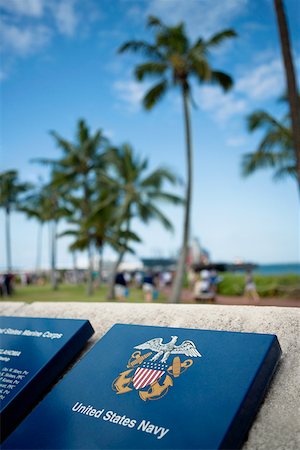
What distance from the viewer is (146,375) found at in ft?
6.66

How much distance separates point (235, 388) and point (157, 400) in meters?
0.37

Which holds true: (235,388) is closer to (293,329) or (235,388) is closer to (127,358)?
(127,358)

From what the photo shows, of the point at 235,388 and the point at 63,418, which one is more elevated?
the point at 235,388

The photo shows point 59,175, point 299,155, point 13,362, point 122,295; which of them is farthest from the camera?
point 59,175

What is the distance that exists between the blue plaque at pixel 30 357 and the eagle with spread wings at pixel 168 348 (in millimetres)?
537

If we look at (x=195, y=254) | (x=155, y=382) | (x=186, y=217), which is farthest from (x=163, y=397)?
(x=195, y=254)

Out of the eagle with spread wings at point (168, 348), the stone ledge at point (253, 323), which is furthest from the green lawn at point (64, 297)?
the eagle with spread wings at point (168, 348)

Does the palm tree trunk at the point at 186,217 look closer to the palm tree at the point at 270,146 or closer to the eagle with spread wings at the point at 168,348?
the palm tree at the point at 270,146

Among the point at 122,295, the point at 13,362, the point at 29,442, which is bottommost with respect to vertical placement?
the point at 122,295

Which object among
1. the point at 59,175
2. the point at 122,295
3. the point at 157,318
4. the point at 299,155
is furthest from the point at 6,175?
the point at 157,318

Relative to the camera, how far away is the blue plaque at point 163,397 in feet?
5.48

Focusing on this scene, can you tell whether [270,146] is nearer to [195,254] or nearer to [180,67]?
[180,67]

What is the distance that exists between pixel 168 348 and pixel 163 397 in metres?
0.35

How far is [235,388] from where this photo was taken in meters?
1.78
